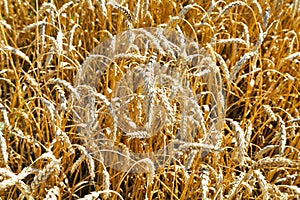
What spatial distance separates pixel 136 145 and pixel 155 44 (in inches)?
13.8

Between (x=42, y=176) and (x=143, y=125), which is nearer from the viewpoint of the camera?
(x=42, y=176)

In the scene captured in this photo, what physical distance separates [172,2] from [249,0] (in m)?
0.32

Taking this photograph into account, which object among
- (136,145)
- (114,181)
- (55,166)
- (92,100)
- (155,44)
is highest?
(155,44)

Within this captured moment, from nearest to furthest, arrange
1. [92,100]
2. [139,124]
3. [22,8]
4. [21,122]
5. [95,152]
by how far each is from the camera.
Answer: [92,100] → [95,152] → [139,124] → [21,122] → [22,8]

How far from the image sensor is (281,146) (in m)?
1.40

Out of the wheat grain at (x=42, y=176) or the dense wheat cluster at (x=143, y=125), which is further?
the dense wheat cluster at (x=143, y=125)

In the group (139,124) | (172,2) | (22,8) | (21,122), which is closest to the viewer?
(139,124)

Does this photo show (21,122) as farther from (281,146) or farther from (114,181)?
(281,146)

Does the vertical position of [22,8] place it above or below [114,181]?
above

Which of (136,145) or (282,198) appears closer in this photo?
(282,198)

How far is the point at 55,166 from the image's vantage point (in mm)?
1280

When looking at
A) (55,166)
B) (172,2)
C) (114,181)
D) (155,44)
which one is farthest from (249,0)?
(55,166)

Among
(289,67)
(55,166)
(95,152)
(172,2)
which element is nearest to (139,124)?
(95,152)

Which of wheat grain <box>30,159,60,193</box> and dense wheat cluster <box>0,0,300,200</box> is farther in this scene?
dense wheat cluster <box>0,0,300,200</box>
